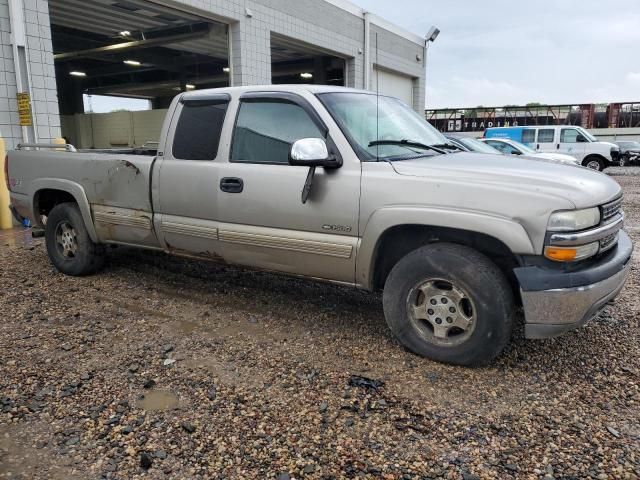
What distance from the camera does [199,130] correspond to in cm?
464

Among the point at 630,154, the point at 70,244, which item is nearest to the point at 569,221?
the point at 70,244

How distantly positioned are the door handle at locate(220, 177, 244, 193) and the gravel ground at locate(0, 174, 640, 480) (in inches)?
41.9

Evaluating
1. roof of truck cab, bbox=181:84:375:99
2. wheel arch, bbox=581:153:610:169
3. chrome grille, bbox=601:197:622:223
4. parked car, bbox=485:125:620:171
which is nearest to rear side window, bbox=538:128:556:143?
parked car, bbox=485:125:620:171

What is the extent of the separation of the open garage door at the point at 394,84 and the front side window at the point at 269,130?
51.5ft

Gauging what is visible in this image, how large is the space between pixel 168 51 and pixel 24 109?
14.1 metres

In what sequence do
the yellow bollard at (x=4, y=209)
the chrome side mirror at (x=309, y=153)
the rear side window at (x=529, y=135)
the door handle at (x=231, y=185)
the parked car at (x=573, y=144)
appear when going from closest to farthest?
the chrome side mirror at (x=309, y=153) → the door handle at (x=231, y=185) → the yellow bollard at (x=4, y=209) → the parked car at (x=573, y=144) → the rear side window at (x=529, y=135)

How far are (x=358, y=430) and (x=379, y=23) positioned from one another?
61.0 feet

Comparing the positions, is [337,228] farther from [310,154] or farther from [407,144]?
→ [407,144]

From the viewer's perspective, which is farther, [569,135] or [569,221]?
[569,135]

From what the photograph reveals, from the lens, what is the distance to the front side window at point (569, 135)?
2136cm

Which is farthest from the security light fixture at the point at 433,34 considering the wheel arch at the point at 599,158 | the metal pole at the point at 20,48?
the metal pole at the point at 20,48

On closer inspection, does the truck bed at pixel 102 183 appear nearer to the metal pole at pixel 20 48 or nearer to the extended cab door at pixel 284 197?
the extended cab door at pixel 284 197

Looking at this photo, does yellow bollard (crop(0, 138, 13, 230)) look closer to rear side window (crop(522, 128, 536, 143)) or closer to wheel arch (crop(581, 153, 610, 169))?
rear side window (crop(522, 128, 536, 143))

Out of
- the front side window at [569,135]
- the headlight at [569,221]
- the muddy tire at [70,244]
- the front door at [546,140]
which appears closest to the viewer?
the headlight at [569,221]
